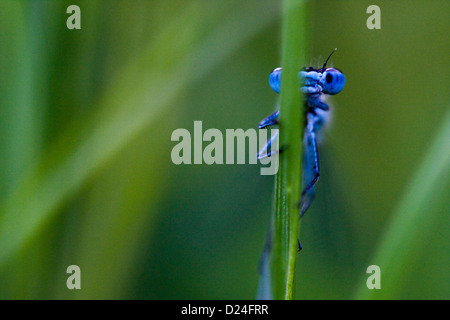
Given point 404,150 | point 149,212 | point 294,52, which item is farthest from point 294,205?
point 404,150

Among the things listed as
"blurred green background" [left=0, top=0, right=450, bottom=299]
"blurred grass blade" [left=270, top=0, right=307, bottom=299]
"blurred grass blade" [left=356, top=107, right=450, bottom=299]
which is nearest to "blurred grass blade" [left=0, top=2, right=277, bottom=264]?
"blurred green background" [left=0, top=0, right=450, bottom=299]

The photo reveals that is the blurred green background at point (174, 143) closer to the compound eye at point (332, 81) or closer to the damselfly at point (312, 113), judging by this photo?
the damselfly at point (312, 113)

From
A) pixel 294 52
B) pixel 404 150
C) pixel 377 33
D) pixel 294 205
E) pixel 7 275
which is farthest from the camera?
pixel 377 33

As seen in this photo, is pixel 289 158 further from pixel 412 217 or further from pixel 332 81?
pixel 332 81

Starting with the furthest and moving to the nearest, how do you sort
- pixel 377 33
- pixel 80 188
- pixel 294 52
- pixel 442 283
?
1. pixel 377 33
2. pixel 442 283
3. pixel 80 188
4. pixel 294 52

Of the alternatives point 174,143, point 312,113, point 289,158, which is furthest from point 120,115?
point 289,158
